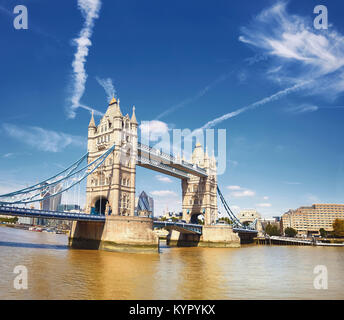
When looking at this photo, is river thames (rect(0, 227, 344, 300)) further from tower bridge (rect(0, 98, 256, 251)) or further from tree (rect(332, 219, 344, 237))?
tree (rect(332, 219, 344, 237))

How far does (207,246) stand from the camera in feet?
173

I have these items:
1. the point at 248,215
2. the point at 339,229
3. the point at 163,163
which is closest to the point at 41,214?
the point at 163,163

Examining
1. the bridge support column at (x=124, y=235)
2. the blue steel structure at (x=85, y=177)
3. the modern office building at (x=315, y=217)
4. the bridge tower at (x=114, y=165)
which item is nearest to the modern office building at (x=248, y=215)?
the modern office building at (x=315, y=217)

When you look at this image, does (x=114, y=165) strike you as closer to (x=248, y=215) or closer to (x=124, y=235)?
(x=124, y=235)

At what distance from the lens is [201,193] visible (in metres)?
63.3

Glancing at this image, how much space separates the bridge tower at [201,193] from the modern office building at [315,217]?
6792 centimetres

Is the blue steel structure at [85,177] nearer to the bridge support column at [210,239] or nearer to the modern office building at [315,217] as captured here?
the bridge support column at [210,239]

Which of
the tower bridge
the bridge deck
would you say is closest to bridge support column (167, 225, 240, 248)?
the tower bridge

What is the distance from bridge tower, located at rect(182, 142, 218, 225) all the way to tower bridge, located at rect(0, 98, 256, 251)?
0.21 metres

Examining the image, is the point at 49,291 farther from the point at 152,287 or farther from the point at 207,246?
the point at 207,246
